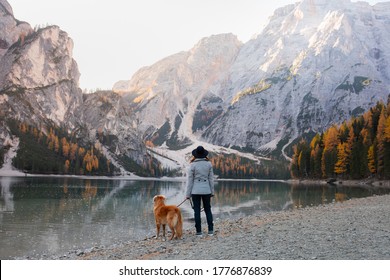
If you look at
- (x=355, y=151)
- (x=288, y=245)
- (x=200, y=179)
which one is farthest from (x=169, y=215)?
(x=355, y=151)

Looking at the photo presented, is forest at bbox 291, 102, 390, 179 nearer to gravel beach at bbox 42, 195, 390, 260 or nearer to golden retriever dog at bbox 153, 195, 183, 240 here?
gravel beach at bbox 42, 195, 390, 260

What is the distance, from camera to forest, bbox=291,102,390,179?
90812 mm

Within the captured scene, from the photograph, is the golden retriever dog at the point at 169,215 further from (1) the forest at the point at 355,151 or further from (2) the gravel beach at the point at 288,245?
(1) the forest at the point at 355,151

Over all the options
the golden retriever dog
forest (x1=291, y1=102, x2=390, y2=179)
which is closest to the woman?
the golden retriever dog

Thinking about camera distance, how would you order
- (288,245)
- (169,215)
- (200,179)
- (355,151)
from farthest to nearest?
(355,151) < (169,215) < (200,179) < (288,245)

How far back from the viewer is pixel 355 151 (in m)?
105

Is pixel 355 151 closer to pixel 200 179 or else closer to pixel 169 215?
pixel 200 179

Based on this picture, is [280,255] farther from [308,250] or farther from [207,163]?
[207,163]

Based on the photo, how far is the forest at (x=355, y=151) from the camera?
90812 mm

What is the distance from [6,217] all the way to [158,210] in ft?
76.5

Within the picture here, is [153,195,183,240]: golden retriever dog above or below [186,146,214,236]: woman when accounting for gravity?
below

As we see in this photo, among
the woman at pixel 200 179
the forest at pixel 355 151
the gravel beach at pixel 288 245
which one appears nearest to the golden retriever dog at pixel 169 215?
the gravel beach at pixel 288 245

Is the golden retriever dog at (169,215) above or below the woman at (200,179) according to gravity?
below
